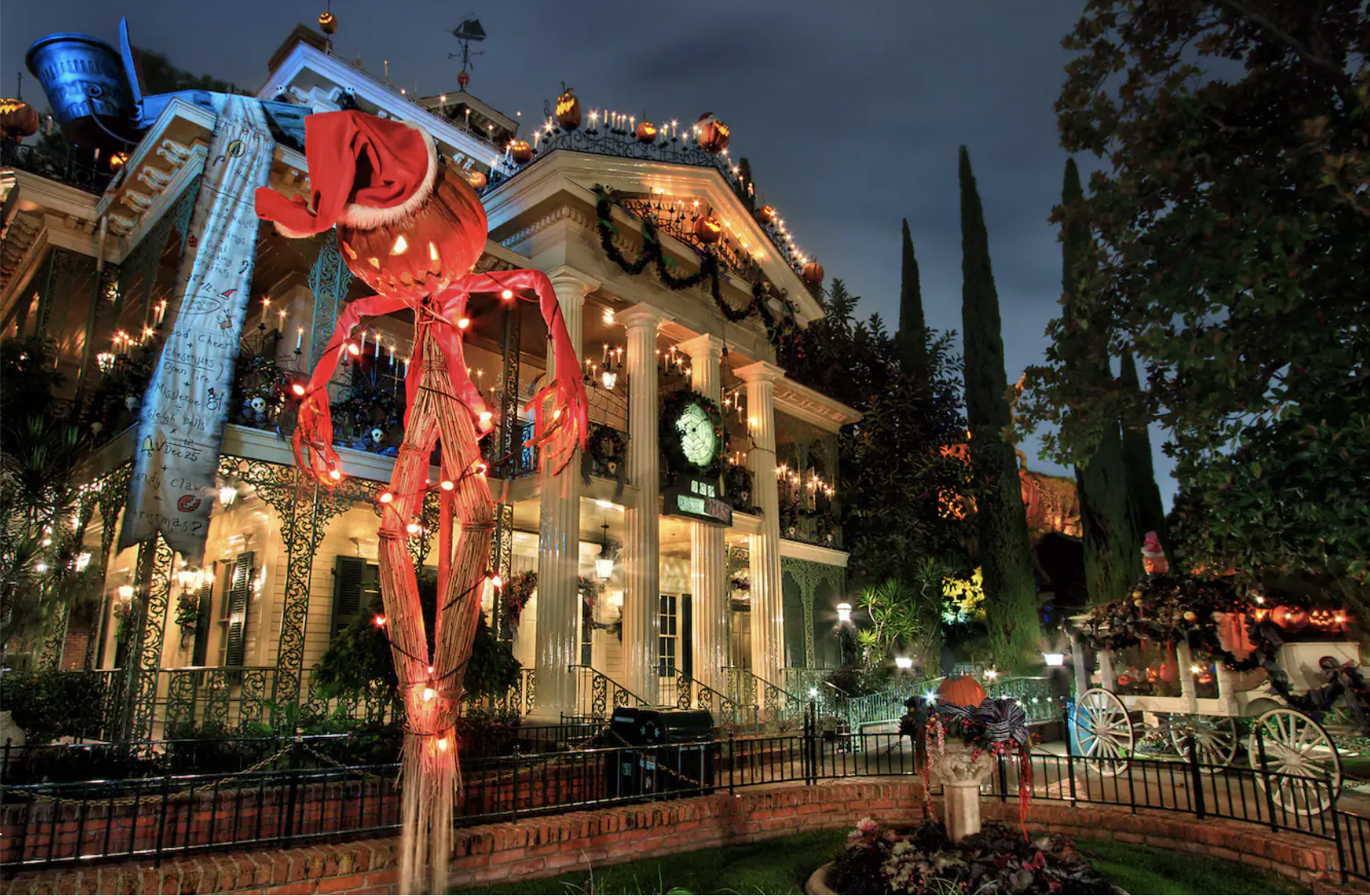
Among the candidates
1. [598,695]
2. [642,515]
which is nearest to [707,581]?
[642,515]

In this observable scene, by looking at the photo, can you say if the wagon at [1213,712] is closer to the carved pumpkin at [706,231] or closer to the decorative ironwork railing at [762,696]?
the decorative ironwork railing at [762,696]

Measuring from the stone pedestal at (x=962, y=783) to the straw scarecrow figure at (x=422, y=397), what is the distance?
14.1 feet

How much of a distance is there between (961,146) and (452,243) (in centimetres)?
2894

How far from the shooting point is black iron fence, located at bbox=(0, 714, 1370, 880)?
616 centimetres

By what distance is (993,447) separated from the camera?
2431cm

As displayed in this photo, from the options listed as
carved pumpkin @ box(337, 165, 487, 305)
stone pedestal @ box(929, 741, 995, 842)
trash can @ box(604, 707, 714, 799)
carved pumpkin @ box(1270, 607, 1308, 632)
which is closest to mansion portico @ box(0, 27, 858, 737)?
trash can @ box(604, 707, 714, 799)

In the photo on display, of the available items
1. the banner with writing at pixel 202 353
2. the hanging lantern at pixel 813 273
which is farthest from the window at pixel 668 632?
the banner with writing at pixel 202 353

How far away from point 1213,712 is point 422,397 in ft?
36.4

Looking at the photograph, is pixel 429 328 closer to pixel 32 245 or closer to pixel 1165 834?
pixel 1165 834

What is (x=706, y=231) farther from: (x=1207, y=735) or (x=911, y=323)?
(x=911, y=323)

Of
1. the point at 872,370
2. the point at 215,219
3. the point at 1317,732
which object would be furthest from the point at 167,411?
the point at 872,370

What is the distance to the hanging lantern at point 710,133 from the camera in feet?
53.9

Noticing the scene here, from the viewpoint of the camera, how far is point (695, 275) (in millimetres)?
16078

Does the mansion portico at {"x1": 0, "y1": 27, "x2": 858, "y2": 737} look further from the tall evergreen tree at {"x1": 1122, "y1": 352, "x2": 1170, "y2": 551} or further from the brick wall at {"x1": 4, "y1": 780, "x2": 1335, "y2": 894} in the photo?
the tall evergreen tree at {"x1": 1122, "y1": 352, "x2": 1170, "y2": 551}
